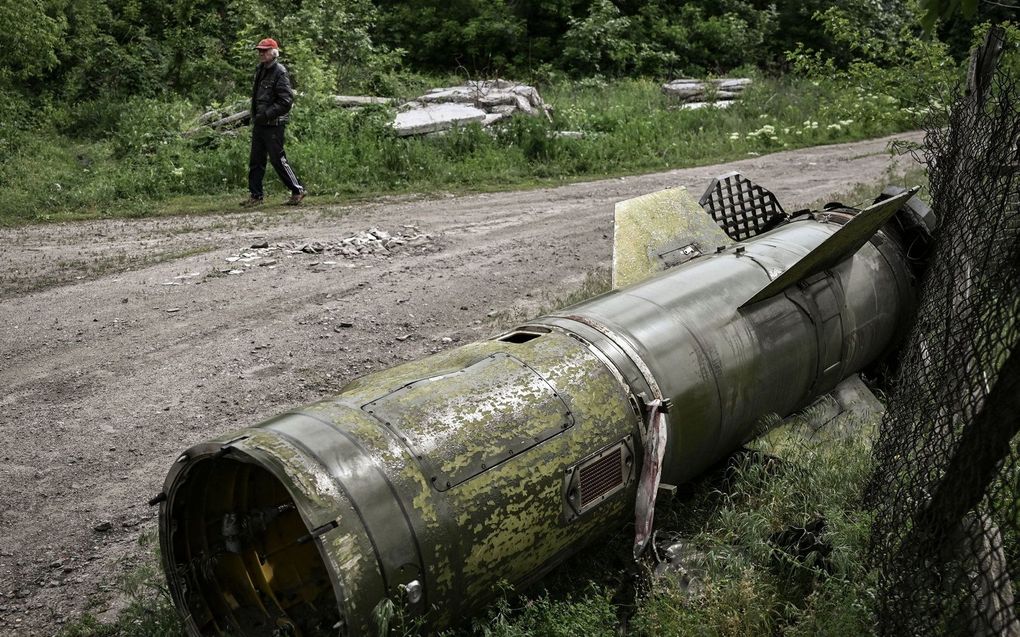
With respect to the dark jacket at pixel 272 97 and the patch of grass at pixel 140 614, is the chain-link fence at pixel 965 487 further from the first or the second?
the dark jacket at pixel 272 97

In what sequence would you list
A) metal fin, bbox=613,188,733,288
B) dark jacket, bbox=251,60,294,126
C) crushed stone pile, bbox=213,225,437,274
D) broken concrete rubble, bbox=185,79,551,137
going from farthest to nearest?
1. broken concrete rubble, bbox=185,79,551,137
2. dark jacket, bbox=251,60,294,126
3. crushed stone pile, bbox=213,225,437,274
4. metal fin, bbox=613,188,733,288

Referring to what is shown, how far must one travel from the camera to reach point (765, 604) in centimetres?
423

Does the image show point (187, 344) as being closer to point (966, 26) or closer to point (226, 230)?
point (226, 230)

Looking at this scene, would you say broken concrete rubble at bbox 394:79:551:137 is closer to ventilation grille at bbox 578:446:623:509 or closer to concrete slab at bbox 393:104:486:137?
concrete slab at bbox 393:104:486:137

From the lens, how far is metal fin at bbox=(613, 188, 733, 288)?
242 inches

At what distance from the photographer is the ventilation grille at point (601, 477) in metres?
4.14

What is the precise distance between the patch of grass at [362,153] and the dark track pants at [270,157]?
342mm

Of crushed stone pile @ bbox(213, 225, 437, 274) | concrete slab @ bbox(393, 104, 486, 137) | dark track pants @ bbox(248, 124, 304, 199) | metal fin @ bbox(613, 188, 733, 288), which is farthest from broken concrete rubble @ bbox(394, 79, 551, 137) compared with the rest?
metal fin @ bbox(613, 188, 733, 288)

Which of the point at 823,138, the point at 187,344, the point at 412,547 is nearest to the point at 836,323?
the point at 412,547

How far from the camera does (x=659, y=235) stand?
248 inches

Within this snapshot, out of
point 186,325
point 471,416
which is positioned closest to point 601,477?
point 471,416

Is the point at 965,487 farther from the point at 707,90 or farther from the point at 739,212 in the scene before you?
the point at 707,90

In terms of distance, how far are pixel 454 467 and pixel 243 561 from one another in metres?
1.01

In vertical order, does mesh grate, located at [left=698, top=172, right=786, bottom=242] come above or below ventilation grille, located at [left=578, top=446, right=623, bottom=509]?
above
